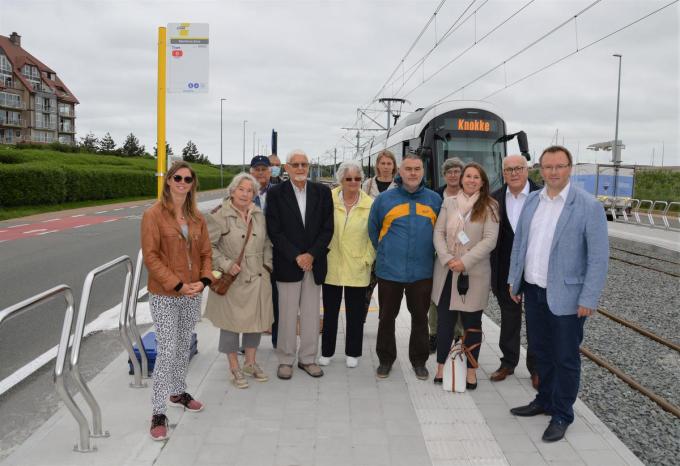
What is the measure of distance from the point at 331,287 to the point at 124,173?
3481 centimetres

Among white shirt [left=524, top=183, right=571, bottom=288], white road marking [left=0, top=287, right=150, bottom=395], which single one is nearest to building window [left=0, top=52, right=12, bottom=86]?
white road marking [left=0, top=287, right=150, bottom=395]

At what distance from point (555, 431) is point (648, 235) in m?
18.5

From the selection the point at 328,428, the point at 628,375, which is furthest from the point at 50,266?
the point at 628,375

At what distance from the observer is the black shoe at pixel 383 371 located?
515 cm

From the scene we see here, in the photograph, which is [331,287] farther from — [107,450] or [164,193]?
[107,450]

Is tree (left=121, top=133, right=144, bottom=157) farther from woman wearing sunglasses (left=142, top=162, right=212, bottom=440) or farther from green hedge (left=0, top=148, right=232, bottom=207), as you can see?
woman wearing sunglasses (left=142, top=162, right=212, bottom=440)

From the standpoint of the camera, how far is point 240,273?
4.80 m

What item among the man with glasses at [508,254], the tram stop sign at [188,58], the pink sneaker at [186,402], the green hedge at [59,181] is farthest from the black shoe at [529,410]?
the green hedge at [59,181]

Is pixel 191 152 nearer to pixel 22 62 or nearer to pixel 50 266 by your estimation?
pixel 22 62

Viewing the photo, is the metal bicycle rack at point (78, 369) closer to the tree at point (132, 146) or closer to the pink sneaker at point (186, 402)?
the pink sneaker at point (186, 402)

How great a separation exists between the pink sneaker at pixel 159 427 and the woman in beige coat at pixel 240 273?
984 millimetres

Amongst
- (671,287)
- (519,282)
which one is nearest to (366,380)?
(519,282)

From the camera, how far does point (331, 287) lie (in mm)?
5340

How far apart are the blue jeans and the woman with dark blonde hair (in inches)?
86.8
